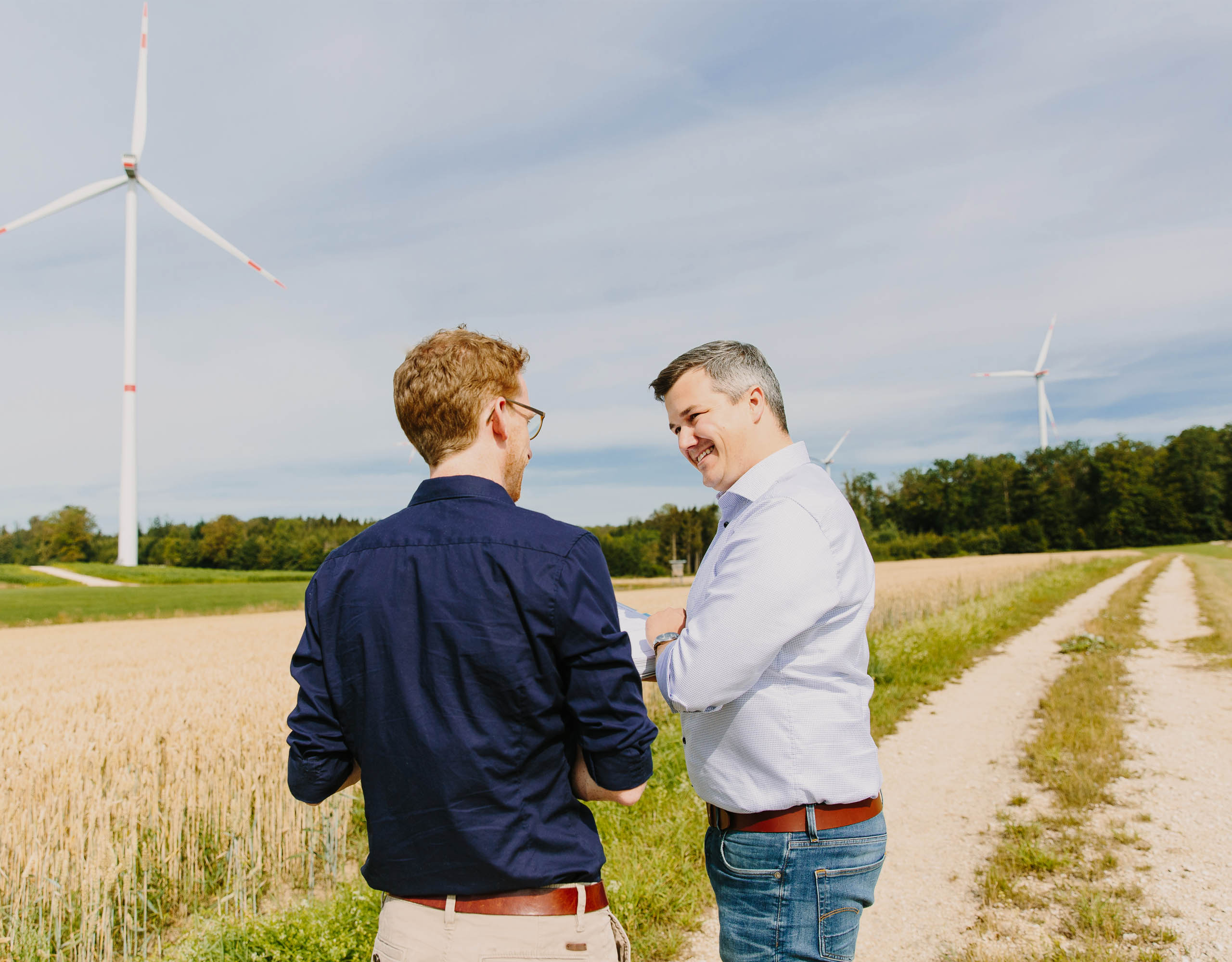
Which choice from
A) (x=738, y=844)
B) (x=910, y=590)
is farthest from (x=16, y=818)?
(x=910, y=590)

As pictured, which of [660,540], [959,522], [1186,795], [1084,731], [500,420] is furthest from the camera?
[959,522]

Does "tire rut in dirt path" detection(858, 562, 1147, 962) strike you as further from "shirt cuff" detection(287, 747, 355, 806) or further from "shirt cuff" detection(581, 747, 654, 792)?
"shirt cuff" detection(287, 747, 355, 806)

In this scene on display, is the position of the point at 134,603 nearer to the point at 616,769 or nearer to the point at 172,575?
the point at 172,575

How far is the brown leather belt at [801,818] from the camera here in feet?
6.94

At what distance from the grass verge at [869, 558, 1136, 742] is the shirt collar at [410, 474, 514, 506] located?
18.4ft

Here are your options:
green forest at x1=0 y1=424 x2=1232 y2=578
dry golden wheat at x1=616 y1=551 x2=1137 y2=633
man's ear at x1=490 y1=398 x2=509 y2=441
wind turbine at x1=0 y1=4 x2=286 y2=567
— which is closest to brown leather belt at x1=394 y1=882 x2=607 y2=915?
man's ear at x1=490 y1=398 x2=509 y2=441

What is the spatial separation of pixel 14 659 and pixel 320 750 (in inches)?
732

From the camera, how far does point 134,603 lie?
43875 mm

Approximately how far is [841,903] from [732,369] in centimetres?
152

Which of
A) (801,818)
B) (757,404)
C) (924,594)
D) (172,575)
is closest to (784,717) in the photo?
(801,818)

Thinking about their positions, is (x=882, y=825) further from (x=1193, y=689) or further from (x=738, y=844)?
(x=1193, y=689)

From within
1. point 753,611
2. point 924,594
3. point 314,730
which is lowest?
point 924,594

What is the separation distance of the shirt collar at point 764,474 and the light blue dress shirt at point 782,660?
0.05m

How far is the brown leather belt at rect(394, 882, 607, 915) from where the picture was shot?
173cm
